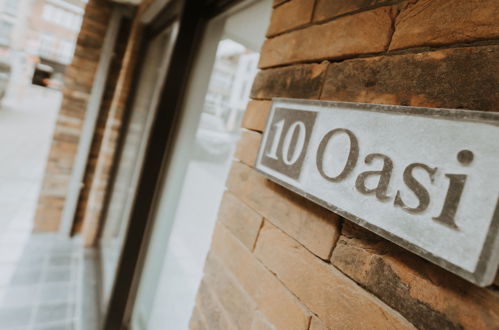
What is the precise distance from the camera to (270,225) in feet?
2.28

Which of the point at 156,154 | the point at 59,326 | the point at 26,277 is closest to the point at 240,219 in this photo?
the point at 156,154

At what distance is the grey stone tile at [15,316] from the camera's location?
200cm

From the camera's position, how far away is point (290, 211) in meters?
0.64

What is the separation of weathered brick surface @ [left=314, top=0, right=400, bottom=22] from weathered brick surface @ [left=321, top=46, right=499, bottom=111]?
11 centimetres

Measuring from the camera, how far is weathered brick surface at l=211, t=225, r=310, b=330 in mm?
586

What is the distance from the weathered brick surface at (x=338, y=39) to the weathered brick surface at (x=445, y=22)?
0.03 m

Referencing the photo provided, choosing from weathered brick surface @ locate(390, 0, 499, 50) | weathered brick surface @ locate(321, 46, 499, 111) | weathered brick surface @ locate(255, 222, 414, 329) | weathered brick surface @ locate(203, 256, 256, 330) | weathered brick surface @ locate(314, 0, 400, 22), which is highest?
weathered brick surface @ locate(314, 0, 400, 22)

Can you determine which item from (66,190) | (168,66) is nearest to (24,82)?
(66,190)

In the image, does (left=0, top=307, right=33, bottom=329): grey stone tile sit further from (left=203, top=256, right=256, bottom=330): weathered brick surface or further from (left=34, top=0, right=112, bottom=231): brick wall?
(left=203, top=256, right=256, bottom=330): weathered brick surface

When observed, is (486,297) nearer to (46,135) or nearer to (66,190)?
(66,190)

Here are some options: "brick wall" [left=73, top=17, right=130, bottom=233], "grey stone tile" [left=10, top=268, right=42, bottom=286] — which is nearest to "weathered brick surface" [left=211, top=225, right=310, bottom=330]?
"grey stone tile" [left=10, top=268, right=42, bottom=286]

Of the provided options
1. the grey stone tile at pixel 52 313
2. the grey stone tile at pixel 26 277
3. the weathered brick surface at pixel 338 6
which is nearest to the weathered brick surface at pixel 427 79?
the weathered brick surface at pixel 338 6

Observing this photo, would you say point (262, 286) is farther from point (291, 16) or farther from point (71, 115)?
point (71, 115)

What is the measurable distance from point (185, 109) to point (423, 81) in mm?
1492
